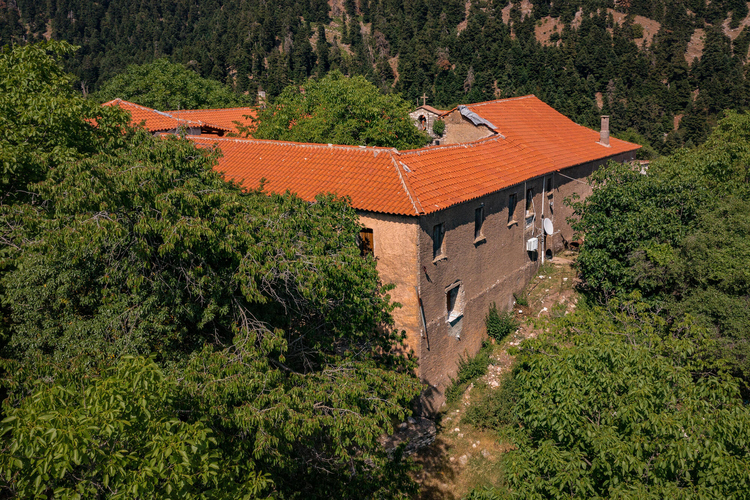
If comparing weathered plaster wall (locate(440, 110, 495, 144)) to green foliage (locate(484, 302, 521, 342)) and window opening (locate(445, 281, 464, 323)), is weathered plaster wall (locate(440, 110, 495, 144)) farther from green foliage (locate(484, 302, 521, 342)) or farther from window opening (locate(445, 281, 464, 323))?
window opening (locate(445, 281, 464, 323))

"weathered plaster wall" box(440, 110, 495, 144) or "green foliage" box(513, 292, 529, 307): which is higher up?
"weathered plaster wall" box(440, 110, 495, 144)

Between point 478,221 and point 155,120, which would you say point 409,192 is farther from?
point 155,120

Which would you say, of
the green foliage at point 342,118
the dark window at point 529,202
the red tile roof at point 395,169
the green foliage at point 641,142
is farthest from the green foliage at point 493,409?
the green foliage at point 641,142

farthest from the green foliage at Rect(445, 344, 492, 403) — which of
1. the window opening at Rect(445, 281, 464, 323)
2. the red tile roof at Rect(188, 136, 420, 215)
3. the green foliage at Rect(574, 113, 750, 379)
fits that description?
the red tile roof at Rect(188, 136, 420, 215)

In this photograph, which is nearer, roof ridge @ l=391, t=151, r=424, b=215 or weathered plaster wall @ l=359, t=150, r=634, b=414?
roof ridge @ l=391, t=151, r=424, b=215

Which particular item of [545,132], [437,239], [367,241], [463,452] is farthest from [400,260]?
[545,132]

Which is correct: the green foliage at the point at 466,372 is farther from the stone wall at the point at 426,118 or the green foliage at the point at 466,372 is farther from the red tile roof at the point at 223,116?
the red tile roof at the point at 223,116
